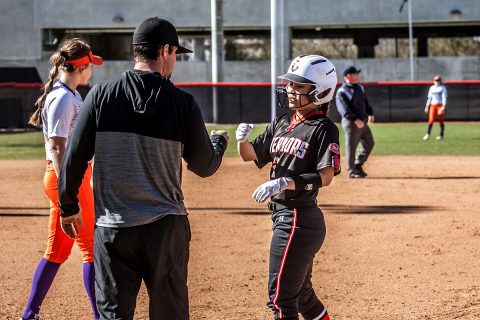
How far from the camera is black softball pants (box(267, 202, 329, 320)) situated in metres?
5.50

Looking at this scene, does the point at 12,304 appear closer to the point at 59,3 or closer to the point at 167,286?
the point at 167,286

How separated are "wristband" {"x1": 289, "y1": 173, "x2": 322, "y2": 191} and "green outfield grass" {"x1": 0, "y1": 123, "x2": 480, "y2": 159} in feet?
56.7

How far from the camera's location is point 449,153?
73.9ft

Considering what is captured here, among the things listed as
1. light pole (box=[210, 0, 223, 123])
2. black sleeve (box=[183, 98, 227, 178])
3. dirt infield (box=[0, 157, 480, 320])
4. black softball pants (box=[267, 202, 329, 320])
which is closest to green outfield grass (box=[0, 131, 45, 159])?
dirt infield (box=[0, 157, 480, 320])

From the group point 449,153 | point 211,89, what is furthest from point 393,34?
point 449,153

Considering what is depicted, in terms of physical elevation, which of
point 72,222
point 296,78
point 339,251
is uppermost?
point 296,78

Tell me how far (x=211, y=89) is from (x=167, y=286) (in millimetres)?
32979

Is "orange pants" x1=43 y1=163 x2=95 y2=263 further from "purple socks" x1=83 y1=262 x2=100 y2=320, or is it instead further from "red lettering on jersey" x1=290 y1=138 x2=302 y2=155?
"red lettering on jersey" x1=290 y1=138 x2=302 y2=155

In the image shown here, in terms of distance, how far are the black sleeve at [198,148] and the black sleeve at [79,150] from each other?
472 mm

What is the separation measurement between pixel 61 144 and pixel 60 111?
22 centimetres

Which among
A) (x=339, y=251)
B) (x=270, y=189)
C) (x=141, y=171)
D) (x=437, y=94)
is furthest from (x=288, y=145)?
(x=437, y=94)

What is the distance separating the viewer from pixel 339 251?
9.70 meters

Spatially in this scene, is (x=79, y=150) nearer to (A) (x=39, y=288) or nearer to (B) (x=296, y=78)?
(B) (x=296, y=78)

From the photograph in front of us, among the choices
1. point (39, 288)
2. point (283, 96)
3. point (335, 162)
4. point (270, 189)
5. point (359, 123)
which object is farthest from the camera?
point (359, 123)
